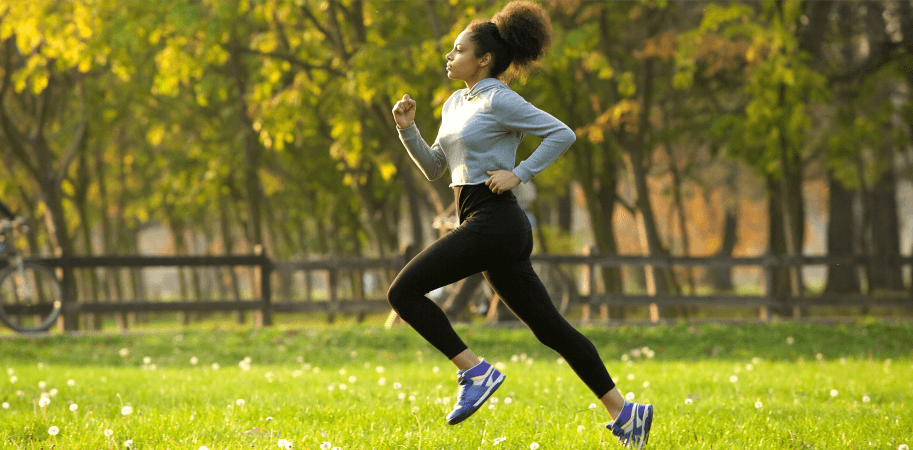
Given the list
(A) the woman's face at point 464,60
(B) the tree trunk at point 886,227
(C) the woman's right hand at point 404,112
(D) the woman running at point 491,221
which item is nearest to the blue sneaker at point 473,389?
(D) the woman running at point 491,221

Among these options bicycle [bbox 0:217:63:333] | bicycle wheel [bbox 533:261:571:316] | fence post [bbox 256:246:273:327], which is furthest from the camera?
bicycle wheel [bbox 533:261:571:316]

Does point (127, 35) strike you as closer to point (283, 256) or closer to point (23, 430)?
point (23, 430)

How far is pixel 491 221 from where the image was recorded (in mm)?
3330

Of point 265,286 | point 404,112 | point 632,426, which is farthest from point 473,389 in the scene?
point 265,286

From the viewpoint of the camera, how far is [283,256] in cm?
2697

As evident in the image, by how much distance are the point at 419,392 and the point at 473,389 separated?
7.36 feet

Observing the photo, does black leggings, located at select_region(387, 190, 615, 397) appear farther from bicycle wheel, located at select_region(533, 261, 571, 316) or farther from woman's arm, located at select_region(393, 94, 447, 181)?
bicycle wheel, located at select_region(533, 261, 571, 316)

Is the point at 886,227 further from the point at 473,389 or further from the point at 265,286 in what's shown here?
the point at 473,389

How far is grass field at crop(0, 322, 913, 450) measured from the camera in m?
3.78

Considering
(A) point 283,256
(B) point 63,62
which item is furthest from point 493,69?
(A) point 283,256

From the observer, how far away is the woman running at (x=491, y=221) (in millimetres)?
3336

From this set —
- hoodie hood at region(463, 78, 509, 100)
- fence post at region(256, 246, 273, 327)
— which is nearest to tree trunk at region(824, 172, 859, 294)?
fence post at region(256, 246, 273, 327)

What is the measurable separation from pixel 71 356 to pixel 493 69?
26.1 ft

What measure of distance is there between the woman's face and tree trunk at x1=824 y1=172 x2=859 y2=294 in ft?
62.6
